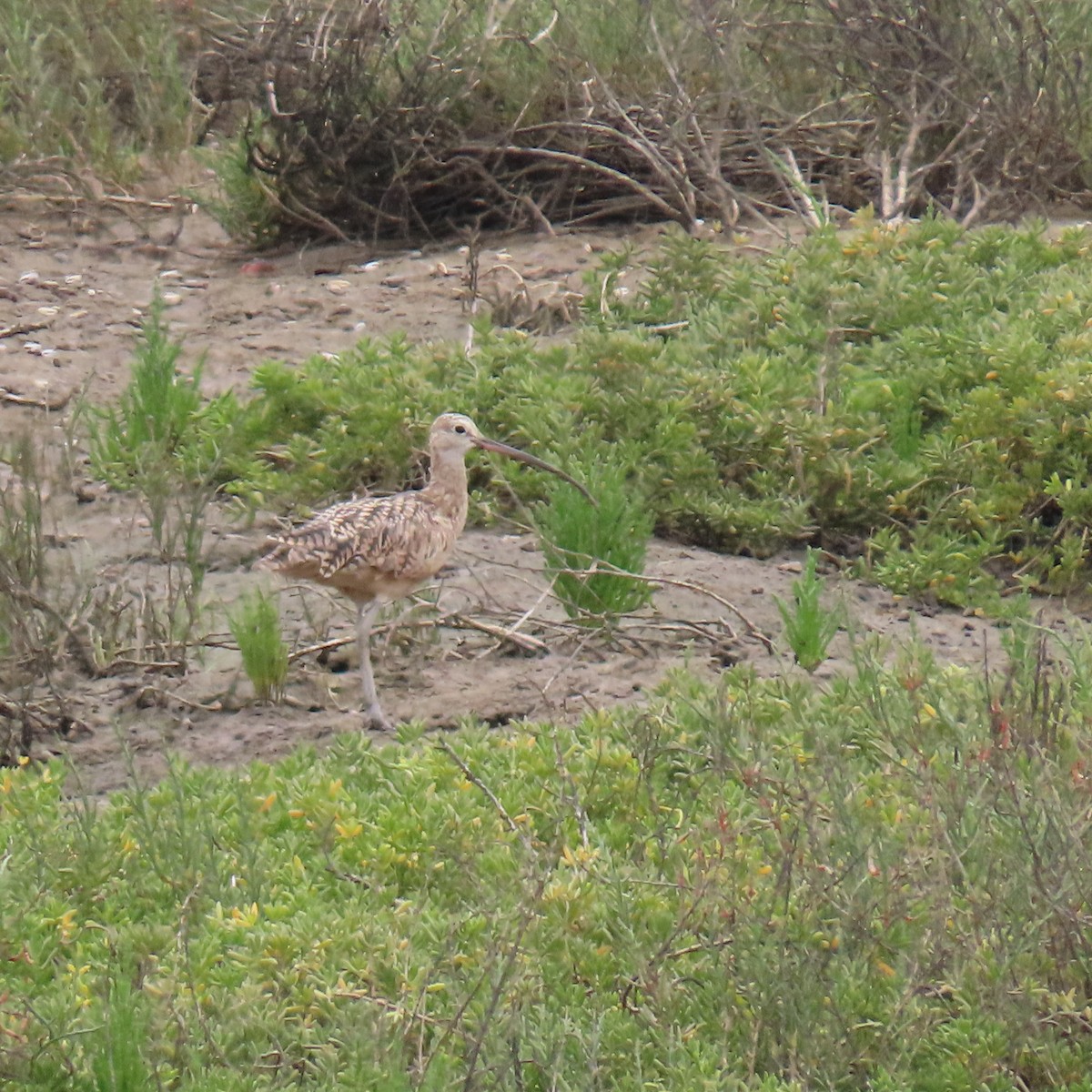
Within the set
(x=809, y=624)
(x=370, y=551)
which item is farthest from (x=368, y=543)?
(x=809, y=624)

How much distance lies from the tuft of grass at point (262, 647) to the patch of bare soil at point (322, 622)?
11cm

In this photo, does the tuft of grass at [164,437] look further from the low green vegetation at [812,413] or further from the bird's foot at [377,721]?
the bird's foot at [377,721]

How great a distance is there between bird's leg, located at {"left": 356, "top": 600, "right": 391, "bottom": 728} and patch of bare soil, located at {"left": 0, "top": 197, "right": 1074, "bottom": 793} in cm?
8

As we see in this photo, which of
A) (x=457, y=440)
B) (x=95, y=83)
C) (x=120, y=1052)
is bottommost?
(x=120, y=1052)

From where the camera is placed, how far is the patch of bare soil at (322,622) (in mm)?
5508

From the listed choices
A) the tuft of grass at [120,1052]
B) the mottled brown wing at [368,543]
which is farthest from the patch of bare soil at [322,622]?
the tuft of grass at [120,1052]

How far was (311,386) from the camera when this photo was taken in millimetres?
7266

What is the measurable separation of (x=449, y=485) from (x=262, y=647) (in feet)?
2.89

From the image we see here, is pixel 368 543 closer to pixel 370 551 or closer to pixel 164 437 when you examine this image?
pixel 370 551

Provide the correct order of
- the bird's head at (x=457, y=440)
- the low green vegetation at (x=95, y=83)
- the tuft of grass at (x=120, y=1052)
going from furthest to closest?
the low green vegetation at (x=95, y=83) → the bird's head at (x=457, y=440) → the tuft of grass at (x=120, y=1052)

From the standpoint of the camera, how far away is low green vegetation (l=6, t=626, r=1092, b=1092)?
138 inches

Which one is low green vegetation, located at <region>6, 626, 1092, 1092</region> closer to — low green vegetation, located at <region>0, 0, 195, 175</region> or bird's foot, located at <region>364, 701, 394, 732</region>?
bird's foot, located at <region>364, 701, 394, 732</region>

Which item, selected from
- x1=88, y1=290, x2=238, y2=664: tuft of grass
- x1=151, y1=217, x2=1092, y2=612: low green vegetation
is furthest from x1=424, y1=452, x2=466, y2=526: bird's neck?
x1=88, y1=290, x2=238, y2=664: tuft of grass

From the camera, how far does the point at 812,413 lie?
22.4 ft
